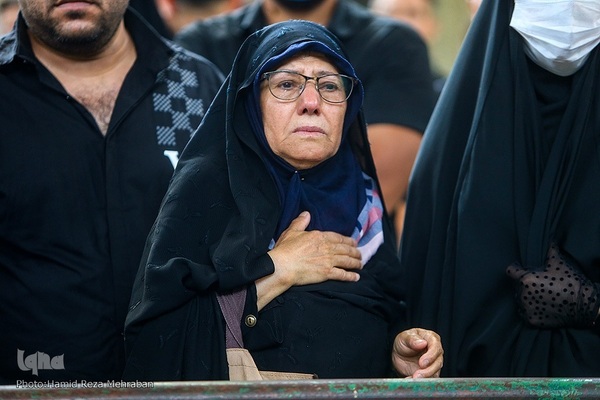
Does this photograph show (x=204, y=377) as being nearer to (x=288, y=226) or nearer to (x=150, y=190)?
(x=288, y=226)

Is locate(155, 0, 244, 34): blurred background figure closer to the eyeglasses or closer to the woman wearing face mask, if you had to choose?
the woman wearing face mask

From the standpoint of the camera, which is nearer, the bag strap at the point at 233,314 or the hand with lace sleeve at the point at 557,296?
the bag strap at the point at 233,314

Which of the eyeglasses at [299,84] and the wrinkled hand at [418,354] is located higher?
the eyeglasses at [299,84]

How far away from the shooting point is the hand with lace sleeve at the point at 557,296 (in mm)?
3242

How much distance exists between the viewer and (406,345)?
3.18 meters

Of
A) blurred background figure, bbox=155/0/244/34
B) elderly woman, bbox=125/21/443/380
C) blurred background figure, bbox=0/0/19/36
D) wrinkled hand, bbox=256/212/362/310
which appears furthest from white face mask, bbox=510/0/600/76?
blurred background figure, bbox=155/0/244/34

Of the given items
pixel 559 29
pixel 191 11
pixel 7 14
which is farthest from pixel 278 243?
pixel 191 11

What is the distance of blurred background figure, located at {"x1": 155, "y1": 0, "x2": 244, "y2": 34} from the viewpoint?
6.11m

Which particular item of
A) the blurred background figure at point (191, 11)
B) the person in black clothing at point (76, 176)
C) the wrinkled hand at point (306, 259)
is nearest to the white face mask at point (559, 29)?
the wrinkled hand at point (306, 259)

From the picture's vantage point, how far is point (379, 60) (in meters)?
4.62

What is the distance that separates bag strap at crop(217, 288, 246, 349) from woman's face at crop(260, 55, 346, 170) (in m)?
0.46

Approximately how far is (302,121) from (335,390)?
1.09 meters

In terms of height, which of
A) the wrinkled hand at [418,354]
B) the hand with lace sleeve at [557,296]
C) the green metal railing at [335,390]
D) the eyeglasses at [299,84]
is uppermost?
the eyeglasses at [299,84]

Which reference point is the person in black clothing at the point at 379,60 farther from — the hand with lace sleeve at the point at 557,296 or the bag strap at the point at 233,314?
the bag strap at the point at 233,314
